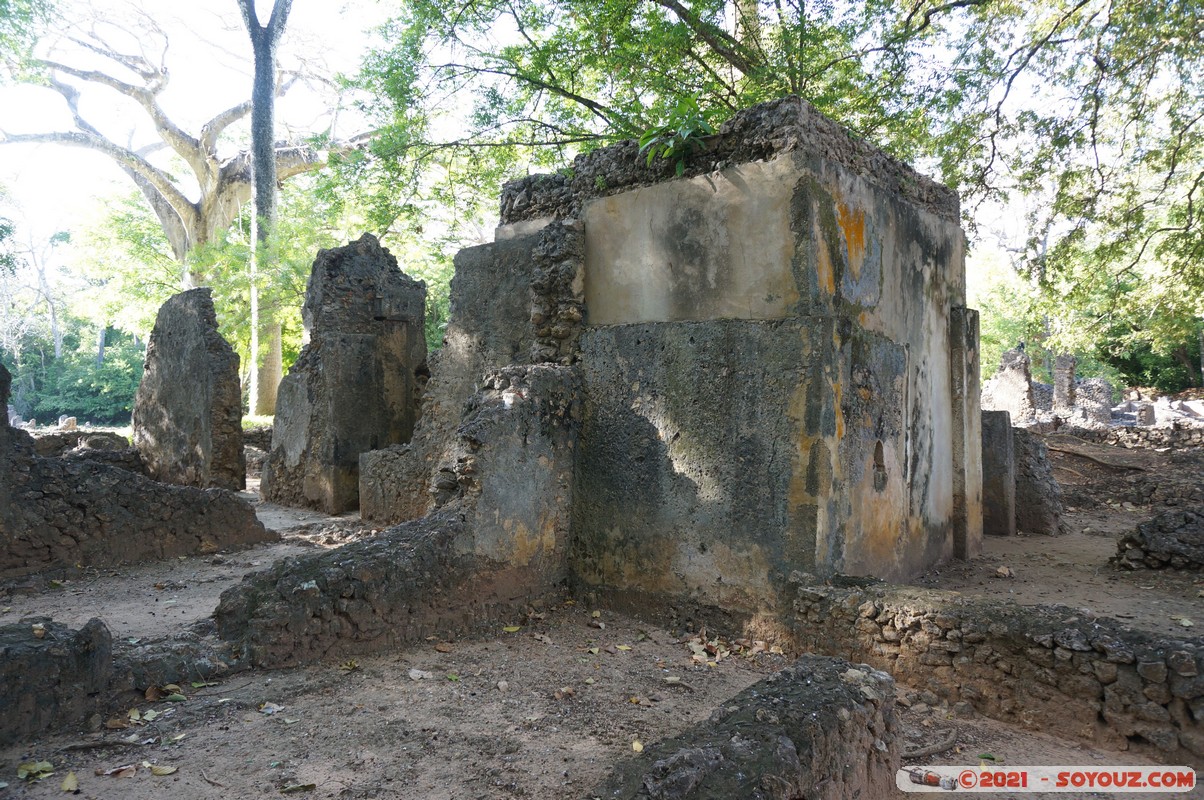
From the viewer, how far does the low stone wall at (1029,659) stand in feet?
11.1

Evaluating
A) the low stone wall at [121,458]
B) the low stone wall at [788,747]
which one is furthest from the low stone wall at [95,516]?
the low stone wall at [788,747]

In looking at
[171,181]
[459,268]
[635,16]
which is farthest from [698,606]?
[171,181]

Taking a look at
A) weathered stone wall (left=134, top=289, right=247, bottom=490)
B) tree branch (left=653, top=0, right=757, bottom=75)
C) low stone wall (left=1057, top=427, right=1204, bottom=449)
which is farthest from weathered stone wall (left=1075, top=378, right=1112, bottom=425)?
weathered stone wall (left=134, top=289, right=247, bottom=490)

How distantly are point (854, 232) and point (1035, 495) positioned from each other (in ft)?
15.9

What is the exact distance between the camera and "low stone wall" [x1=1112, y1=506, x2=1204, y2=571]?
616cm

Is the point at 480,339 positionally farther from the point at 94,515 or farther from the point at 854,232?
the point at 94,515

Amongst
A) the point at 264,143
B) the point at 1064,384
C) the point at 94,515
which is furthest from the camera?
the point at 1064,384

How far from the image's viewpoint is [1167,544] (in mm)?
6234

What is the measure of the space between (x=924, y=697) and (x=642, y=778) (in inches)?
91.3

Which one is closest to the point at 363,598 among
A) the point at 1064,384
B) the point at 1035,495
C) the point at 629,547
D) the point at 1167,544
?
the point at 629,547

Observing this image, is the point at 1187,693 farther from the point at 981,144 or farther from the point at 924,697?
the point at 981,144

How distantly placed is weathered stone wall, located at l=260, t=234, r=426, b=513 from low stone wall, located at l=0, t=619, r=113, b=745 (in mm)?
5664

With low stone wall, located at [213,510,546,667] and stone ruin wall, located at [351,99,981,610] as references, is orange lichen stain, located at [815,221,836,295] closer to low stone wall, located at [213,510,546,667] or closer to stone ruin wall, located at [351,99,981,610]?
stone ruin wall, located at [351,99,981,610]

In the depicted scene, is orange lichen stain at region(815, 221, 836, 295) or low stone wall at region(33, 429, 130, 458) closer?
orange lichen stain at region(815, 221, 836, 295)
